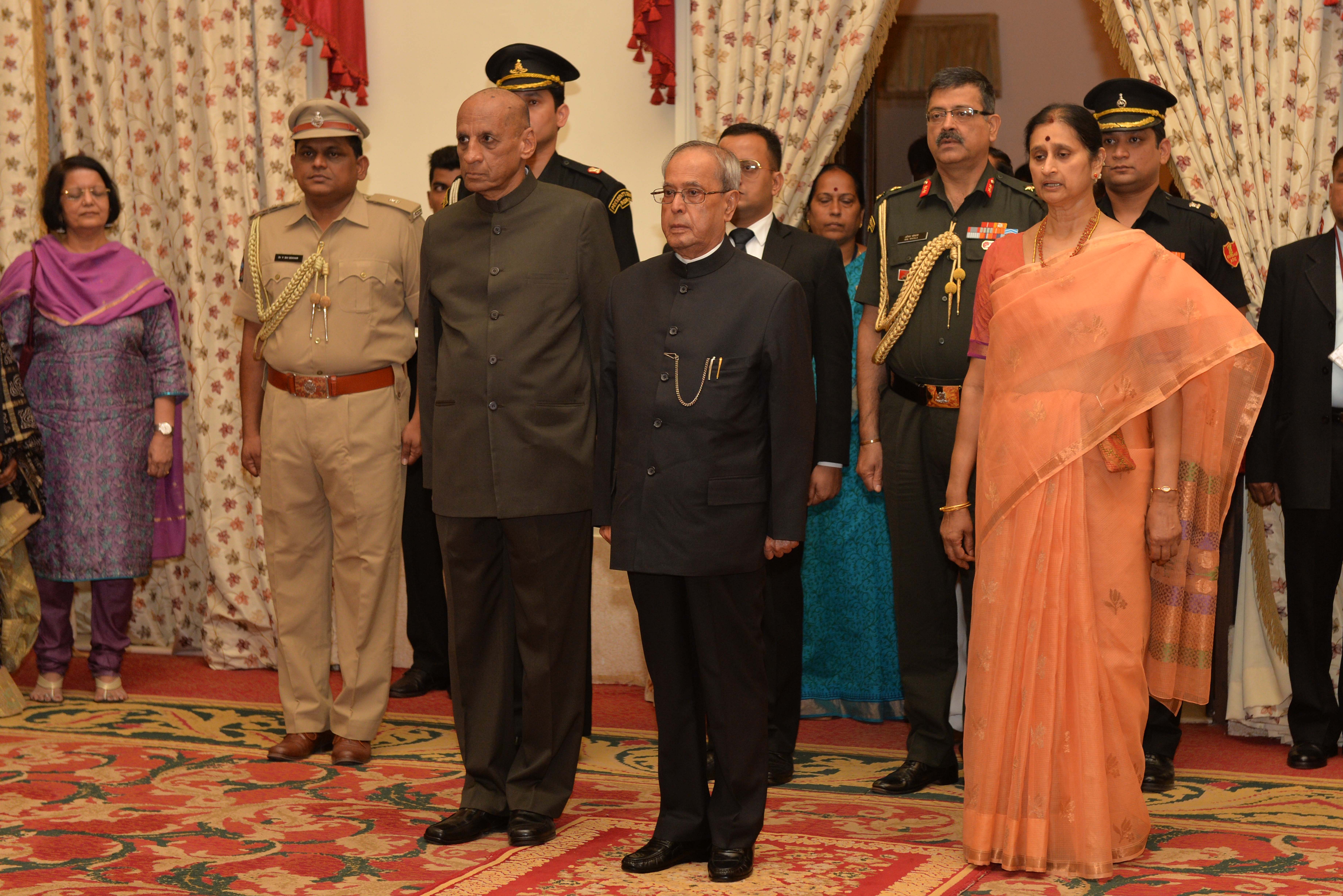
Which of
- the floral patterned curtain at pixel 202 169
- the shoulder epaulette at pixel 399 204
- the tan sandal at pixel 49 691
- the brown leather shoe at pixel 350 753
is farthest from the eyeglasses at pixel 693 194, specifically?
the tan sandal at pixel 49 691

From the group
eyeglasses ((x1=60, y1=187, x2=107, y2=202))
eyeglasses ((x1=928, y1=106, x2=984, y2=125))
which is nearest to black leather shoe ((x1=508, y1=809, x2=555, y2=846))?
eyeglasses ((x1=928, y1=106, x2=984, y2=125))

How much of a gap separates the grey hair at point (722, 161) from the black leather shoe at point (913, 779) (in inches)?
69.8

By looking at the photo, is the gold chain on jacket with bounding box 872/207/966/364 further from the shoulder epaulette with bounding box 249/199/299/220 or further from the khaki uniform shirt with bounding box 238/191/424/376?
the shoulder epaulette with bounding box 249/199/299/220

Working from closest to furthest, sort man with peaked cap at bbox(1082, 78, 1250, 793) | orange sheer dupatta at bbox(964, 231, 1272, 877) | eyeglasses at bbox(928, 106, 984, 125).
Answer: orange sheer dupatta at bbox(964, 231, 1272, 877)
eyeglasses at bbox(928, 106, 984, 125)
man with peaked cap at bbox(1082, 78, 1250, 793)

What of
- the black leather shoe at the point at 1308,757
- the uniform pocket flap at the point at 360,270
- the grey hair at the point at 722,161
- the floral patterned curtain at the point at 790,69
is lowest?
the black leather shoe at the point at 1308,757

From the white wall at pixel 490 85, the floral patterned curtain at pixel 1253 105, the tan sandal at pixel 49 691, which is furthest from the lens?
the white wall at pixel 490 85

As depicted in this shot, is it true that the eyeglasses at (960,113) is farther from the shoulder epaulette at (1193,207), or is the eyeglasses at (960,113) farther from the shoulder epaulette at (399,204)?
the shoulder epaulette at (399,204)

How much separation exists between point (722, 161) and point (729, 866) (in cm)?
159

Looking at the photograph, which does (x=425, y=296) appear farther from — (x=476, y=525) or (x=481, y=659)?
(x=481, y=659)

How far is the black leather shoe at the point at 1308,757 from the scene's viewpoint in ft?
13.7

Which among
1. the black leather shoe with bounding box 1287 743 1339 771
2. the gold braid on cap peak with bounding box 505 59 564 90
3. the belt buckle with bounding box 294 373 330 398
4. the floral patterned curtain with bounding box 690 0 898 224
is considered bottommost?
the black leather shoe with bounding box 1287 743 1339 771

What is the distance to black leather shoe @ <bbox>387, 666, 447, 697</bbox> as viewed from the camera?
5.09 meters

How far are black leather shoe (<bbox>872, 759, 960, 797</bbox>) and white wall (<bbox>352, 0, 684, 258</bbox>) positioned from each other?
98.9 inches

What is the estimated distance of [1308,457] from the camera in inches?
167
